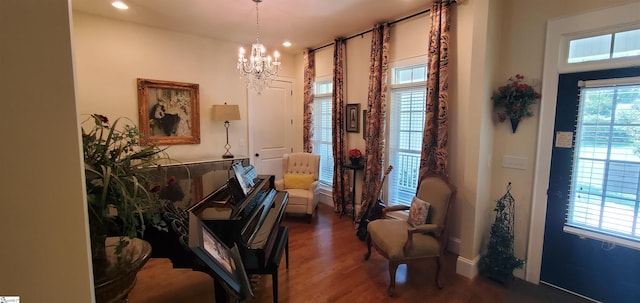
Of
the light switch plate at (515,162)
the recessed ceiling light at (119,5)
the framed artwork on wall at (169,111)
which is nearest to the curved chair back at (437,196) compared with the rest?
the light switch plate at (515,162)

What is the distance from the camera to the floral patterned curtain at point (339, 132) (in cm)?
439

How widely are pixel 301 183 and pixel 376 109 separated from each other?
1670mm

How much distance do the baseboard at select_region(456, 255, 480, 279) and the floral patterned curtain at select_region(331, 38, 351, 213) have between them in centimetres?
195

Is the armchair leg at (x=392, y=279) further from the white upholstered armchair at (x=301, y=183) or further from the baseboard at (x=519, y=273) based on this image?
the white upholstered armchair at (x=301, y=183)

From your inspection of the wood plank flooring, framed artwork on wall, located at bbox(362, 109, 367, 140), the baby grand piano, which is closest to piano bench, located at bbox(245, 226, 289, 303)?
the baby grand piano

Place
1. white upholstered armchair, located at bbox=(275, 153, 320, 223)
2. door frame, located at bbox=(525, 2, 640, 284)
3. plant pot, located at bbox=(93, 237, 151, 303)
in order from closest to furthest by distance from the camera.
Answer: plant pot, located at bbox=(93, 237, 151, 303) → door frame, located at bbox=(525, 2, 640, 284) → white upholstered armchair, located at bbox=(275, 153, 320, 223)

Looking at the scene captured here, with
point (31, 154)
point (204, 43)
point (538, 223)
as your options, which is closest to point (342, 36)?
point (204, 43)

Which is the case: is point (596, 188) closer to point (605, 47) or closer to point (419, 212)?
point (605, 47)

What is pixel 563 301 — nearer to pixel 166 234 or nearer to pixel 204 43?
pixel 166 234

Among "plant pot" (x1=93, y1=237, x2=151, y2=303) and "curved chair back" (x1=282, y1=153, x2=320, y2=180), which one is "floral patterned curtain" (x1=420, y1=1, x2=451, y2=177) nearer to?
"curved chair back" (x1=282, y1=153, x2=320, y2=180)

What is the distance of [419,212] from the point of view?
9.14 feet

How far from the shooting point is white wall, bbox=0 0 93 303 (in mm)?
722

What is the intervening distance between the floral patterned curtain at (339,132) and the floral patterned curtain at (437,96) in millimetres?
1494

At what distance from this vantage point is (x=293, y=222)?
4172 millimetres
